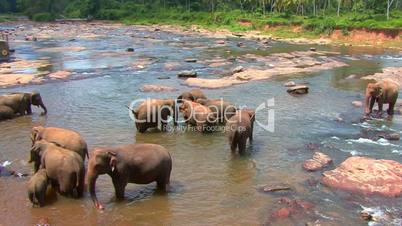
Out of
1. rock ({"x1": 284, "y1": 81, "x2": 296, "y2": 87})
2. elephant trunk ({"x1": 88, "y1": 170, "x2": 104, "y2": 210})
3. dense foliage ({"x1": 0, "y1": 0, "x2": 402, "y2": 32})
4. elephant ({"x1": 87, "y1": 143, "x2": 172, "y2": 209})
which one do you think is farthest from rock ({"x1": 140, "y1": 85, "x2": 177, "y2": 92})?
dense foliage ({"x1": 0, "y1": 0, "x2": 402, "y2": 32})

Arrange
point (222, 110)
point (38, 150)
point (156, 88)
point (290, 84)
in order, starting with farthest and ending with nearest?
point (290, 84), point (156, 88), point (222, 110), point (38, 150)

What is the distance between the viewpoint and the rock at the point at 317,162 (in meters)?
13.4

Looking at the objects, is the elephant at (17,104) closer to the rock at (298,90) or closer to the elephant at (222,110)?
the elephant at (222,110)

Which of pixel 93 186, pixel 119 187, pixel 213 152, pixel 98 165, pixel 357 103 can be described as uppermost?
pixel 98 165

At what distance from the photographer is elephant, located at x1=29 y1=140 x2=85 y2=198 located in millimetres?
10859

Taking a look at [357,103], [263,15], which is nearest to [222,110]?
[357,103]

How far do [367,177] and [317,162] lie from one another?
1.67 m

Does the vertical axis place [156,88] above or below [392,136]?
above

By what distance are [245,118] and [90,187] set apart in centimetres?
585

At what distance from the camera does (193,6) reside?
338 feet

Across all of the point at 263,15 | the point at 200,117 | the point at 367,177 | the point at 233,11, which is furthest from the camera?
the point at 233,11

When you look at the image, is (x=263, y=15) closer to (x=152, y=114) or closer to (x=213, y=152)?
(x=152, y=114)

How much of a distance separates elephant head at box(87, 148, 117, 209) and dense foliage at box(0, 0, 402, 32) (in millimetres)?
50877

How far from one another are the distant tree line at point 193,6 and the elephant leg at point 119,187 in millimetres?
69935
